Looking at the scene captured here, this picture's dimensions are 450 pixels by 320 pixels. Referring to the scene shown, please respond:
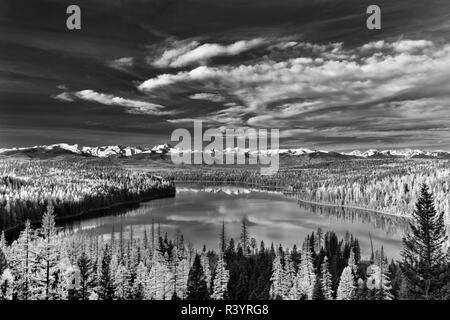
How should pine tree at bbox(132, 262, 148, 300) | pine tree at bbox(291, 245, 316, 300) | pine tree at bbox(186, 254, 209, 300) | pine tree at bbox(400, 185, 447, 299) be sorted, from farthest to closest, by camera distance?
pine tree at bbox(291, 245, 316, 300), pine tree at bbox(132, 262, 148, 300), pine tree at bbox(186, 254, 209, 300), pine tree at bbox(400, 185, 447, 299)

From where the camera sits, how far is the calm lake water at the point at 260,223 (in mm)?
92062

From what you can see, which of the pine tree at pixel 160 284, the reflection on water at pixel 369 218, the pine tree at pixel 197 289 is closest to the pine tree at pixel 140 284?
the pine tree at pixel 160 284

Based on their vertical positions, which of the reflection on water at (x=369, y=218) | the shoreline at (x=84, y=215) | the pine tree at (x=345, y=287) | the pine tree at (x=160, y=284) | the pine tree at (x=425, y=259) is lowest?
the reflection on water at (x=369, y=218)

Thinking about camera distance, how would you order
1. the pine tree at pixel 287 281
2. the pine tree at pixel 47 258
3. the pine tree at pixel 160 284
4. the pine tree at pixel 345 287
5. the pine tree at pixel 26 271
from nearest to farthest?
the pine tree at pixel 47 258
the pine tree at pixel 26 271
the pine tree at pixel 160 284
the pine tree at pixel 345 287
the pine tree at pixel 287 281

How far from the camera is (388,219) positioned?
135 m

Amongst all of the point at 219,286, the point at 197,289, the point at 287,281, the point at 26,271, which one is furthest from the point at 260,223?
the point at 26,271

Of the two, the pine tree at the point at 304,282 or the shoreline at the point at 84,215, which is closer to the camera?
the pine tree at the point at 304,282

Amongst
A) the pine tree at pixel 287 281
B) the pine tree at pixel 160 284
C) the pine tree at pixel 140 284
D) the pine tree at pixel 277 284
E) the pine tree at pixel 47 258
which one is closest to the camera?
the pine tree at pixel 47 258

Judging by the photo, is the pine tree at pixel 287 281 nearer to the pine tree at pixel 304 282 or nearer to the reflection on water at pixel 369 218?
the pine tree at pixel 304 282

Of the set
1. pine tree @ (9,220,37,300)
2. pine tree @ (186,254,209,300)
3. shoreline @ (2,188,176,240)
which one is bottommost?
shoreline @ (2,188,176,240)

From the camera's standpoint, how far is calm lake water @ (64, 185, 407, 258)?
92.1m

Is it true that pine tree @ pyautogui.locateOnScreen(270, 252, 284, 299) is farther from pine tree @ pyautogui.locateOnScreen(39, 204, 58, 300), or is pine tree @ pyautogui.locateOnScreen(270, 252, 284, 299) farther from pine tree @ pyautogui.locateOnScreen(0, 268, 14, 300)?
pine tree @ pyautogui.locateOnScreen(0, 268, 14, 300)

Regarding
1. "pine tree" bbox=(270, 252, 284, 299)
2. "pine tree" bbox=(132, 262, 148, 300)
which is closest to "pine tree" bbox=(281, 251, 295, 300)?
"pine tree" bbox=(270, 252, 284, 299)
